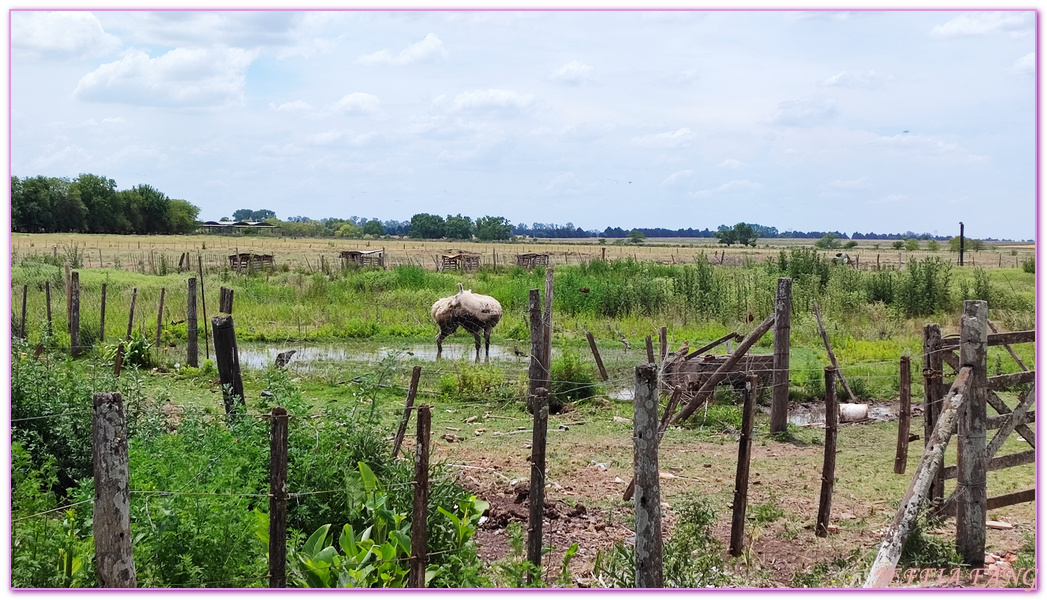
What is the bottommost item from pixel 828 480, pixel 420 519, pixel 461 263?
pixel 828 480

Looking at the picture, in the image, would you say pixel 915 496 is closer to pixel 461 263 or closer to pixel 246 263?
pixel 461 263

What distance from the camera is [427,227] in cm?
12694

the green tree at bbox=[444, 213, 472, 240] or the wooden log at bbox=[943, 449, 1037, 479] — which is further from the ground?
the green tree at bbox=[444, 213, 472, 240]

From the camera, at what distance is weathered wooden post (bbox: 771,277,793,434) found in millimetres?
10414

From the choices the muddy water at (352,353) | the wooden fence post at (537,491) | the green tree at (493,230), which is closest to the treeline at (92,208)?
the green tree at (493,230)

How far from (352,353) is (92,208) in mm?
72250

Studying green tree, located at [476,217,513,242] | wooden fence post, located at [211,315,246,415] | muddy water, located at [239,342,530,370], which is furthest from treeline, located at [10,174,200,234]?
wooden fence post, located at [211,315,246,415]

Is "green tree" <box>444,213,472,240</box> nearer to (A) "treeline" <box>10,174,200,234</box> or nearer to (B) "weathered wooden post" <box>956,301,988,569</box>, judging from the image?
(A) "treeline" <box>10,174,200,234</box>

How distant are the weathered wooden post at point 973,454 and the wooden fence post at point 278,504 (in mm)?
4357

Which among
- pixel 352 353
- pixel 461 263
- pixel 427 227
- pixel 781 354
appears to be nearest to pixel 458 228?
pixel 427 227

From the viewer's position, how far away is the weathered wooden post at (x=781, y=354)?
10414 mm

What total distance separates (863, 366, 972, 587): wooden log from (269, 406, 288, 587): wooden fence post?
10.3 ft

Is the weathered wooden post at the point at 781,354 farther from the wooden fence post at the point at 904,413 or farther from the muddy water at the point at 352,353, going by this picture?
the muddy water at the point at 352,353

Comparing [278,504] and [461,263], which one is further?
[461,263]
